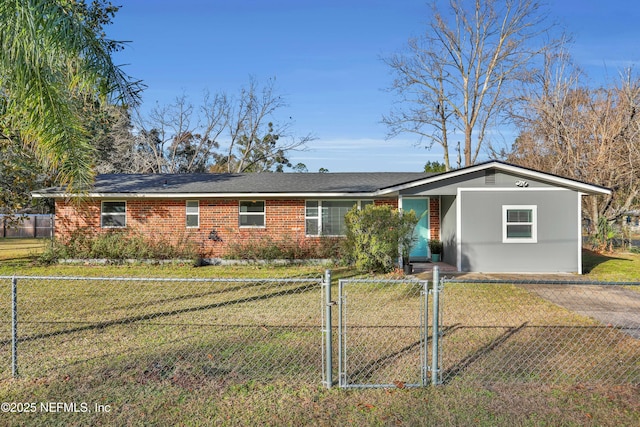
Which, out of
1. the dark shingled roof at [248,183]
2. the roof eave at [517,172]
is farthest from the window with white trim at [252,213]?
the roof eave at [517,172]

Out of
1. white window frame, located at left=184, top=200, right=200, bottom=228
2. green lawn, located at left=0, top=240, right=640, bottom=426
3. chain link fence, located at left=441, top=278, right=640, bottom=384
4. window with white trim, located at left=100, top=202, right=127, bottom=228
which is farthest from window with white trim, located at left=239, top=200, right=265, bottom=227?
chain link fence, located at left=441, top=278, right=640, bottom=384

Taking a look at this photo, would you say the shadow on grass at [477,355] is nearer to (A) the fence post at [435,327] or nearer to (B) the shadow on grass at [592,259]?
(A) the fence post at [435,327]

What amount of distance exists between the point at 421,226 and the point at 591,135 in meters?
12.5

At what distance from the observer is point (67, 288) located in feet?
34.4

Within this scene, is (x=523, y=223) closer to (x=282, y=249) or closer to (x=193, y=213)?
(x=282, y=249)

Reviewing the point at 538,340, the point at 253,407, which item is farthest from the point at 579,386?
the point at 253,407

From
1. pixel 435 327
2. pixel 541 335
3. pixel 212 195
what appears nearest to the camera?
pixel 435 327

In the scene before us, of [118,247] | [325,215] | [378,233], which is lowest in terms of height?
[118,247]

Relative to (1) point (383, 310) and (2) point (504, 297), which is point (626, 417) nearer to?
(1) point (383, 310)

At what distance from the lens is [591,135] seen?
22906mm

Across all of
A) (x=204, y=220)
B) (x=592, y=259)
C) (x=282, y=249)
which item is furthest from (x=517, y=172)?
(x=204, y=220)

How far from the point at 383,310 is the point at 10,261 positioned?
14181 mm

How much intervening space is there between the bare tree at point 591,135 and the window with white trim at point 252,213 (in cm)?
1533

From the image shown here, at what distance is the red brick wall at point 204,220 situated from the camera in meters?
15.9
